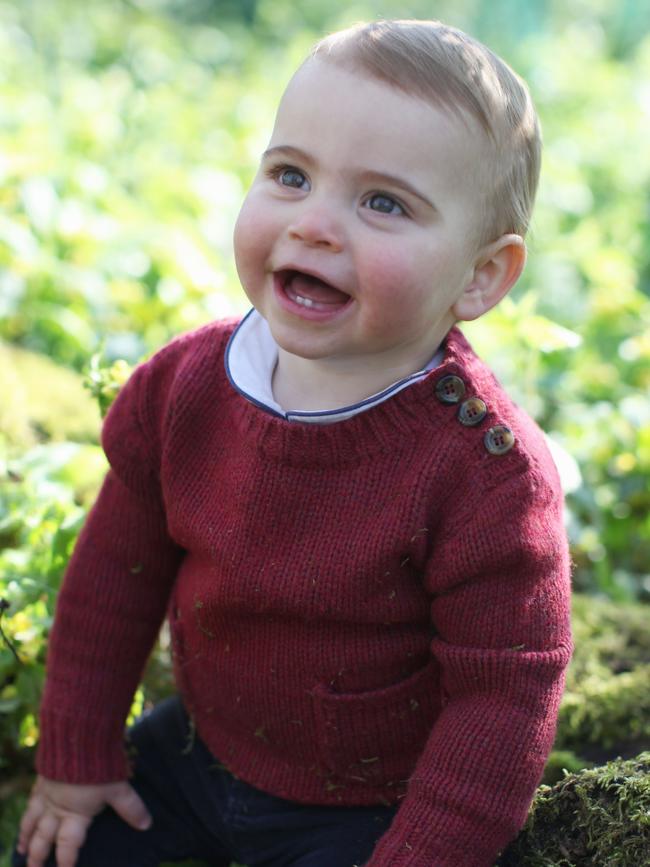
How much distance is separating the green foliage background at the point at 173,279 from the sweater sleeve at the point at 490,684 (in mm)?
492

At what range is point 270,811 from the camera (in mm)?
1888

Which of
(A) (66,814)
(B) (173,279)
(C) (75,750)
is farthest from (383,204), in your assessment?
(B) (173,279)

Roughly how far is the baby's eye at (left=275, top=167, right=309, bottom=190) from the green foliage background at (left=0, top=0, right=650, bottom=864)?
0.41 m

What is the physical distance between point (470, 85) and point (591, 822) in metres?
1.04

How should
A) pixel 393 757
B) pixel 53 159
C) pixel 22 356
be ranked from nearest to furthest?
pixel 393 757 < pixel 22 356 < pixel 53 159

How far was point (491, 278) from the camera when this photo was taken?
1710 mm

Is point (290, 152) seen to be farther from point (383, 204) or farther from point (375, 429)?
point (375, 429)

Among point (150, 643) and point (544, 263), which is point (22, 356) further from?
point (544, 263)

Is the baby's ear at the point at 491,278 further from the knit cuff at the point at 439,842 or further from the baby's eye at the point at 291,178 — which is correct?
the knit cuff at the point at 439,842

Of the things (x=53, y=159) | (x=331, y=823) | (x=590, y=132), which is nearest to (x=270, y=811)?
(x=331, y=823)

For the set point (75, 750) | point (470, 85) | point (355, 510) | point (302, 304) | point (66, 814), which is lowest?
point (66, 814)

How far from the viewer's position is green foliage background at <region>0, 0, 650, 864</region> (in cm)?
231

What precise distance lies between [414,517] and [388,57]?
2.06 ft

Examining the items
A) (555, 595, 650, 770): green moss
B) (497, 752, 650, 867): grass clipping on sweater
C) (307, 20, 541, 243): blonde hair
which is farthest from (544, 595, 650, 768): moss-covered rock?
(307, 20, 541, 243): blonde hair
